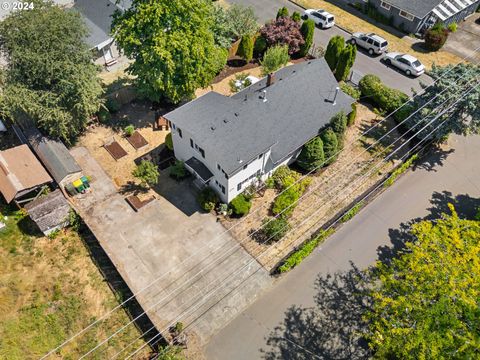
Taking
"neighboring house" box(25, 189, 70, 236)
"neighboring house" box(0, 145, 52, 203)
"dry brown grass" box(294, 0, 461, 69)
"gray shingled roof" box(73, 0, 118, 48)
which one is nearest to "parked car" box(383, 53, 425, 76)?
"dry brown grass" box(294, 0, 461, 69)

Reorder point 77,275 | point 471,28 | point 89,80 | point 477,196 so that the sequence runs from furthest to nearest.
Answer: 1. point 471,28
2. point 477,196
3. point 89,80
4. point 77,275

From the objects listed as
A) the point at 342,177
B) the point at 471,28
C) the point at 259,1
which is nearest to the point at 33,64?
the point at 342,177

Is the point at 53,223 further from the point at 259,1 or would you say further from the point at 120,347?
the point at 259,1

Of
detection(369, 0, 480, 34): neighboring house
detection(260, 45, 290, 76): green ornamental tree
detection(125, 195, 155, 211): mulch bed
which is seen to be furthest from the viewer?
detection(369, 0, 480, 34): neighboring house

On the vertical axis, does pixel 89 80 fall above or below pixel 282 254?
above

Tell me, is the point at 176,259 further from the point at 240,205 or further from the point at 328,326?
the point at 328,326

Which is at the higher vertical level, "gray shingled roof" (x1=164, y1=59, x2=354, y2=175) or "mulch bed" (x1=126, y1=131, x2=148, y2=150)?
"gray shingled roof" (x1=164, y1=59, x2=354, y2=175)

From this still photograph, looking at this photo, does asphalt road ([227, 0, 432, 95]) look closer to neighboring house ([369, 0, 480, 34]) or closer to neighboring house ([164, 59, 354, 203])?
neighboring house ([369, 0, 480, 34])
